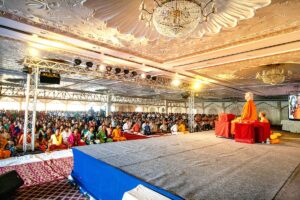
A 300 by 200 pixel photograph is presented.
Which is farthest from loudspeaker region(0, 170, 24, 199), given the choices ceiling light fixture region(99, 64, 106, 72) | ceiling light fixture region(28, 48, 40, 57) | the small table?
the small table

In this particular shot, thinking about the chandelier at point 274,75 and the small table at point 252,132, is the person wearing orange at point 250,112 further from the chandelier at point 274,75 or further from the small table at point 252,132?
the chandelier at point 274,75

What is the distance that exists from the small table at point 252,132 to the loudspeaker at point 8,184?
619 centimetres

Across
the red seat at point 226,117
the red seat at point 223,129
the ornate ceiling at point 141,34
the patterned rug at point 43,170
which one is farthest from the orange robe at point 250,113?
the patterned rug at point 43,170

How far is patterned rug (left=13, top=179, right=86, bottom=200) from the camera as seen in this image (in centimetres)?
362

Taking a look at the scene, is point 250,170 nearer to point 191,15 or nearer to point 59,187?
point 191,15

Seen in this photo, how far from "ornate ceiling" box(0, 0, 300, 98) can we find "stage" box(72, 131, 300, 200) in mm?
2783

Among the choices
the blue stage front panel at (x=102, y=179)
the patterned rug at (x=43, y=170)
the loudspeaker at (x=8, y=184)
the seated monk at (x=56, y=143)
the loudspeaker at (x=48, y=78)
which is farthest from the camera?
the loudspeaker at (x=48, y=78)

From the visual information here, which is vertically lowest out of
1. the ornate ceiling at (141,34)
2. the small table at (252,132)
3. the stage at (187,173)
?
the stage at (187,173)

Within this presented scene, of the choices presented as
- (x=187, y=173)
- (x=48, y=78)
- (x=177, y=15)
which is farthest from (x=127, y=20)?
(x=48, y=78)

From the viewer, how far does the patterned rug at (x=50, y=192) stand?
362 centimetres

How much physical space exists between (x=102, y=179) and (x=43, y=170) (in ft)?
8.95

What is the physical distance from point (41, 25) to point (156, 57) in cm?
388

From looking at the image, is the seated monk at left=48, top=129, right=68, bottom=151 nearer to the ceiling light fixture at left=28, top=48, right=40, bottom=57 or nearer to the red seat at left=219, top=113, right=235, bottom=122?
the ceiling light fixture at left=28, top=48, right=40, bottom=57

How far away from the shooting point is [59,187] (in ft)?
13.4
